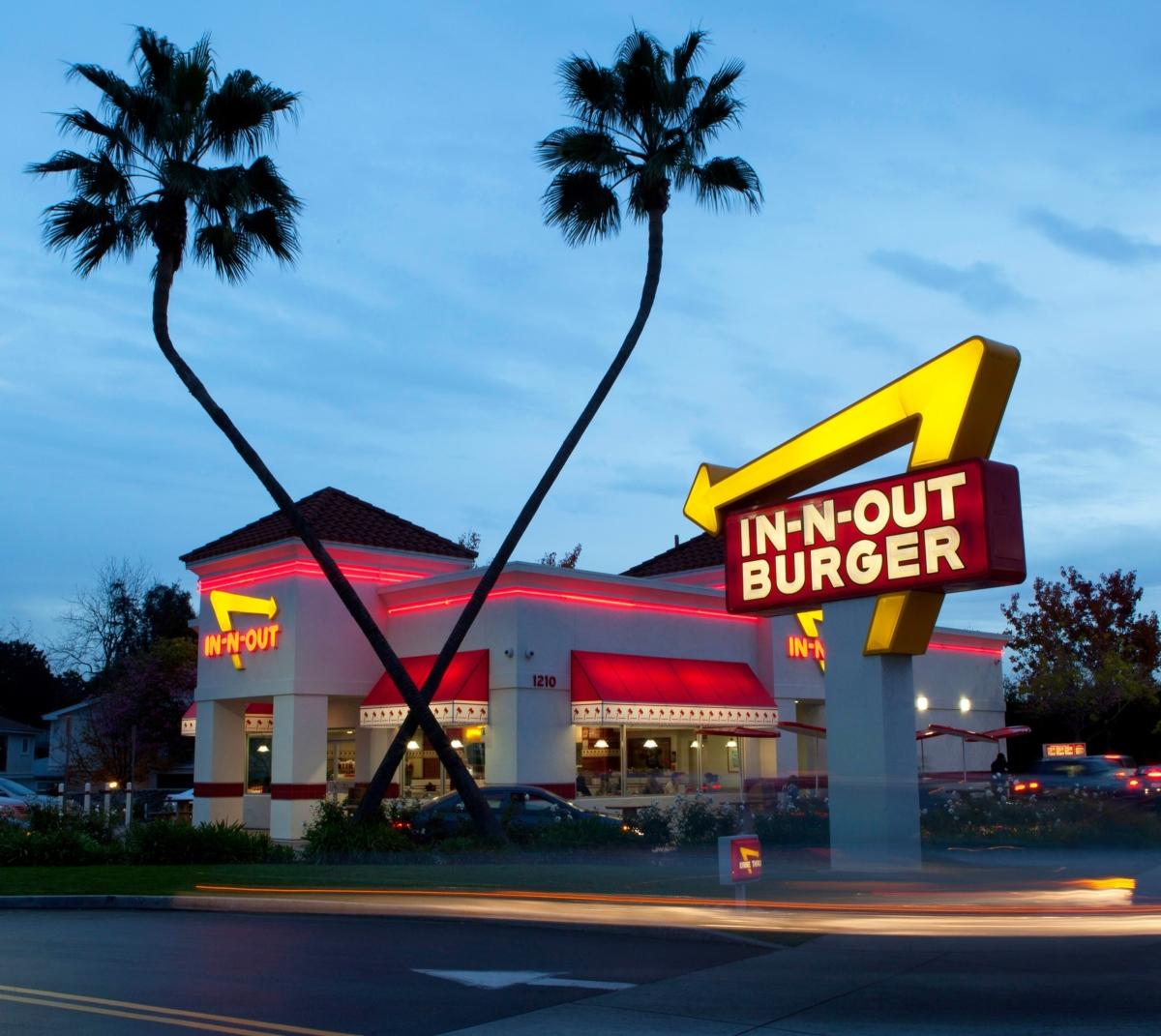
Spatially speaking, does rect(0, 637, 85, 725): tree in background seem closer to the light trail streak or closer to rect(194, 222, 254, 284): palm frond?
rect(194, 222, 254, 284): palm frond

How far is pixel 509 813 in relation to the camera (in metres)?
24.3

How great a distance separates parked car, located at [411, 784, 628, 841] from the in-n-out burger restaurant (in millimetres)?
3912

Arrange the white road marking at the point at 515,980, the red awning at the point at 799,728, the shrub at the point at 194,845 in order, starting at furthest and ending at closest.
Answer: the red awning at the point at 799,728
the shrub at the point at 194,845
the white road marking at the point at 515,980

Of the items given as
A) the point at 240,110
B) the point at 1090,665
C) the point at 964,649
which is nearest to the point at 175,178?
the point at 240,110

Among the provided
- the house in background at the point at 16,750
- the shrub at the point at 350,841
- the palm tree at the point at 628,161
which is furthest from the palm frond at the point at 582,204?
the house in background at the point at 16,750

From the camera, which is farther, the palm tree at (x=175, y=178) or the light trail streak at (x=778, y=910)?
the palm tree at (x=175, y=178)

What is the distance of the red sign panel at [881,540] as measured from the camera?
15828mm

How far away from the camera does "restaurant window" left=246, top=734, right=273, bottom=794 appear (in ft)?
113

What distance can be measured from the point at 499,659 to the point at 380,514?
6624 mm

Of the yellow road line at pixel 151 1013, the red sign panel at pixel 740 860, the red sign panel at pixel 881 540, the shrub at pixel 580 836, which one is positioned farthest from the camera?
the shrub at pixel 580 836

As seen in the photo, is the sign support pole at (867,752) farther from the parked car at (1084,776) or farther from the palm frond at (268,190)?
the palm frond at (268,190)

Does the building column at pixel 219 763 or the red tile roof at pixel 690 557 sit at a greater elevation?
the red tile roof at pixel 690 557

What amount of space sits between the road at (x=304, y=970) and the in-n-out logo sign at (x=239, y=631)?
16266 millimetres

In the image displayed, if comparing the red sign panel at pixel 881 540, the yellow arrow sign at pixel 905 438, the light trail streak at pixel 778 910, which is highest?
the yellow arrow sign at pixel 905 438
